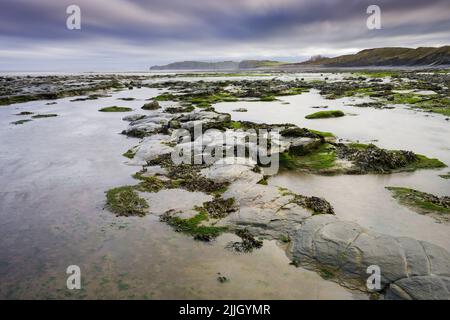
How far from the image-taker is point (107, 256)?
8.09 m

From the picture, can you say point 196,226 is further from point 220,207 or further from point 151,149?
point 151,149

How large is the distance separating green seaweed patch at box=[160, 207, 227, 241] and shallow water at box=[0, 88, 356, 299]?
252 mm

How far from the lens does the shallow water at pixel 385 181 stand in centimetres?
916

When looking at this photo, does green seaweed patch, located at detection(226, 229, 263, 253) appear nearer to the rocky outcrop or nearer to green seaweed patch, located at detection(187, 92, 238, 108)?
the rocky outcrop

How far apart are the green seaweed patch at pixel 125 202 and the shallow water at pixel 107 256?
0.98ft

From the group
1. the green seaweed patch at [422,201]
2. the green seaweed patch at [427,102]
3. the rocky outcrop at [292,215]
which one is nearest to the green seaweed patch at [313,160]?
the rocky outcrop at [292,215]

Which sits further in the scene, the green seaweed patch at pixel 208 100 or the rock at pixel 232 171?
the green seaweed patch at pixel 208 100

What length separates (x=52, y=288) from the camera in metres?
6.95

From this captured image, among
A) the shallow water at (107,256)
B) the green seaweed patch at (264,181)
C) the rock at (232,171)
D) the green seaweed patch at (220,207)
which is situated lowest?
the shallow water at (107,256)

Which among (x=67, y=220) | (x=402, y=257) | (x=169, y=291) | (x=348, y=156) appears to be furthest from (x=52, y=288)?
(x=348, y=156)

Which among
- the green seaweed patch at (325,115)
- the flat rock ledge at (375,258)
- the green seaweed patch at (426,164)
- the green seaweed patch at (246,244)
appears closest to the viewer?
the flat rock ledge at (375,258)

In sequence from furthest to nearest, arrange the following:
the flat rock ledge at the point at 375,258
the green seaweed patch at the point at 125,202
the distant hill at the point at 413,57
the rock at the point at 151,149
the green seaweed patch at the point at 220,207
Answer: the distant hill at the point at 413,57 → the rock at the point at 151,149 → the green seaweed patch at the point at 125,202 → the green seaweed patch at the point at 220,207 → the flat rock ledge at the point at 375,258

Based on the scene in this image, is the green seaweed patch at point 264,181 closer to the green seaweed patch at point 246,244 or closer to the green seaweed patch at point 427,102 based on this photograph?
the green seaweed patch at point 246,244

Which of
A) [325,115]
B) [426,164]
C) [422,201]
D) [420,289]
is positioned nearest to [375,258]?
[420,289]
